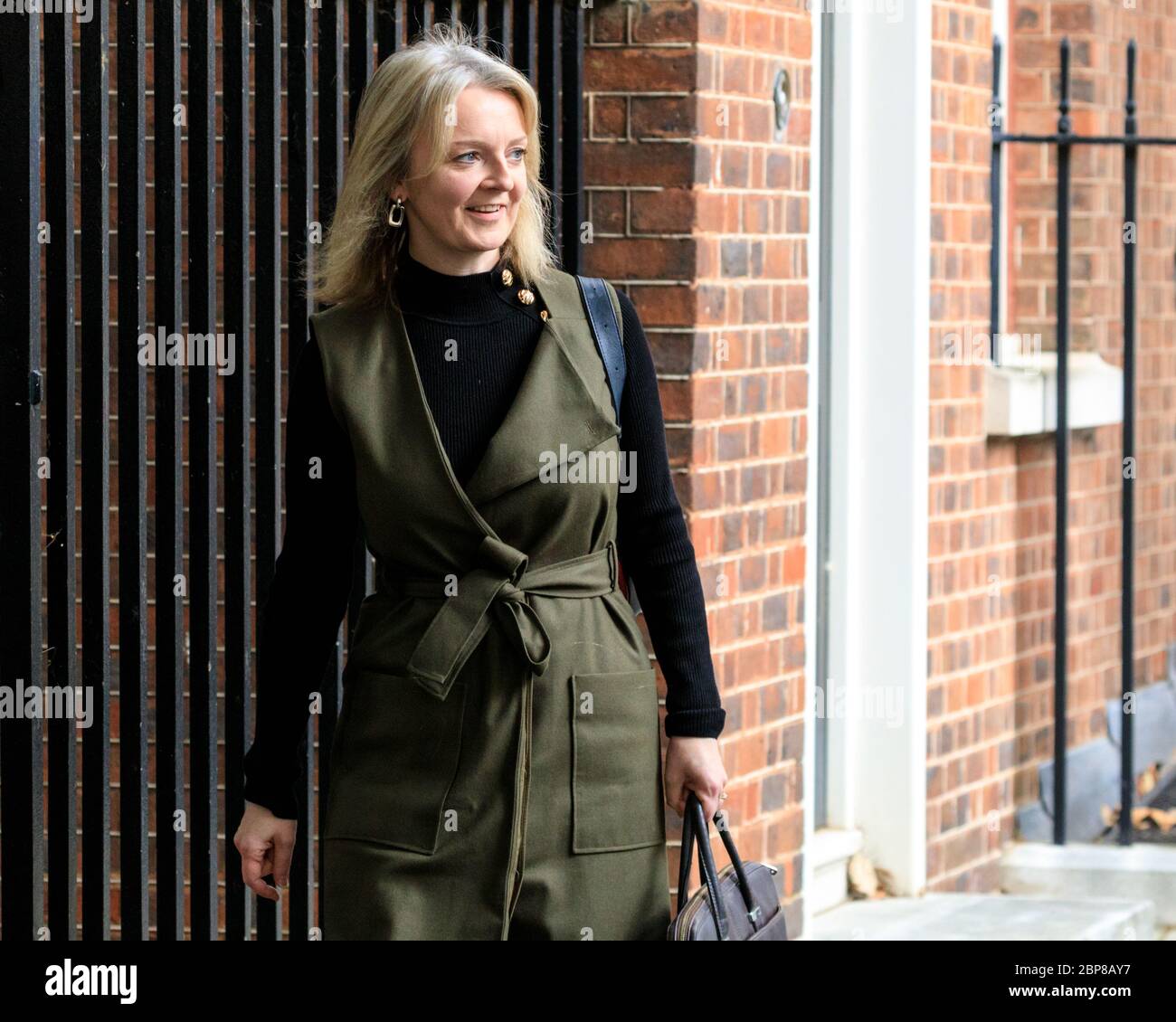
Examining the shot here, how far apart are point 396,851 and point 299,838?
1149mm

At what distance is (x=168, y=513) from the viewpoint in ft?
14.0

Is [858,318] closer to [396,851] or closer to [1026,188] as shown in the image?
[1026,188]

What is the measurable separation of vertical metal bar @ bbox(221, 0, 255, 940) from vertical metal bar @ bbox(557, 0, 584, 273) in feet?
2.97

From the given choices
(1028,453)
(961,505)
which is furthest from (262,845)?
(1028,453)

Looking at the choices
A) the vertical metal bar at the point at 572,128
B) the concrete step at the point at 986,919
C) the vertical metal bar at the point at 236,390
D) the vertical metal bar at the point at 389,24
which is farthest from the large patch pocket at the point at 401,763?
the concrete step at the point at 986,919

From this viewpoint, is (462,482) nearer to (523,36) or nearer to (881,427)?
(523,36)

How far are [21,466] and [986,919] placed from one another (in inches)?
138

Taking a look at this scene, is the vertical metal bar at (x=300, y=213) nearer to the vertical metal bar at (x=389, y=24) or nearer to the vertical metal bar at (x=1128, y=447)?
the vertical metal bar at (x=389, y=24)

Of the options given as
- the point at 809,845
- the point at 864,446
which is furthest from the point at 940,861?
the point at 864,446

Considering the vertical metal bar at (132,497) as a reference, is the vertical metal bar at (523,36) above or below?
above

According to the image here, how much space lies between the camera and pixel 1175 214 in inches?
366

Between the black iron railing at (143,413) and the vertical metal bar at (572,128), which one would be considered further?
the vertical metal bar at (572,128)

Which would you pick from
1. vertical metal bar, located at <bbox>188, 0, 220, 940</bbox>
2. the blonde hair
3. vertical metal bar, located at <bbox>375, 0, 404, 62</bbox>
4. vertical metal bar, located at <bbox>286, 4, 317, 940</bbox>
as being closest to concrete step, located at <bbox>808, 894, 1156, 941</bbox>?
vertical metal bar, located at <bbox>286, 4, 317, 940</bbox>

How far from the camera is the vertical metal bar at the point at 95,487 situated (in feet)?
13.4
